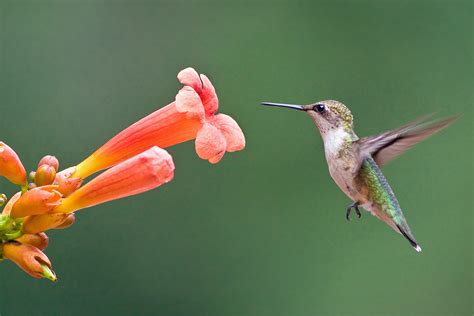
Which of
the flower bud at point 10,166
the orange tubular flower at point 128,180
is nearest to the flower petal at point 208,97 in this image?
the orange tubular flower at point 128,180

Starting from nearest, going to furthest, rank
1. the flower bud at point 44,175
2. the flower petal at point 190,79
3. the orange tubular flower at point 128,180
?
the orange tubular flower at point 128,180
the flower bud at point 44,175
the flower petal at point 190,79

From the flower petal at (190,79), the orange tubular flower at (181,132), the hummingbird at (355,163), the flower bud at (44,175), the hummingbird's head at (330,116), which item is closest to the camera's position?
the flower bud at (44,175)

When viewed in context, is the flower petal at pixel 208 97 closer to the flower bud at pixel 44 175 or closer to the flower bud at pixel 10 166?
the flower bud at pixel 44 175

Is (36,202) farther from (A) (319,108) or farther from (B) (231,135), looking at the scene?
(A) (319,108)

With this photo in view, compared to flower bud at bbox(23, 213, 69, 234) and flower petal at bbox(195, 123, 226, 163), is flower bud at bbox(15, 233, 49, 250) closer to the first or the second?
flower bud at bbox(23, 213, 69, 234)

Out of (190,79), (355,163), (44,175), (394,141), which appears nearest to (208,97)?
(190,79)

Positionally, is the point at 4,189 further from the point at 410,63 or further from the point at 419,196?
the point at 410,63

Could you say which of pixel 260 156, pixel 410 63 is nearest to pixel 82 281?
pixel 260 156
